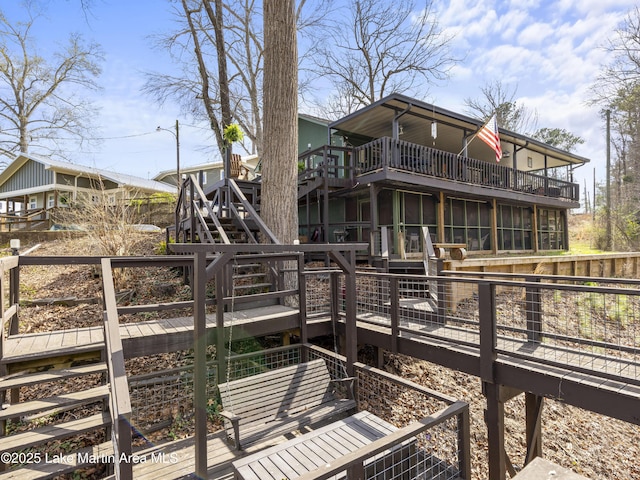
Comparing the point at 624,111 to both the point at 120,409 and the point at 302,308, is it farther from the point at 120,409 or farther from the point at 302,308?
the point at 120,409

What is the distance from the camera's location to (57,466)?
2867mm

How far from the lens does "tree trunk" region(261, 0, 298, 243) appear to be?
711 cm

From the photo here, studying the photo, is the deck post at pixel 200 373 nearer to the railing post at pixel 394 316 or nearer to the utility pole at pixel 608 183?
the railing post at pixel 394 316

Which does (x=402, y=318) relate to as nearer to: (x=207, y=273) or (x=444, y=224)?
(x=207, y=273)

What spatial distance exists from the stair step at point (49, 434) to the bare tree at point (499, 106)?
2800 cm

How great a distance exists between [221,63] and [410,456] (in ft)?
47.1

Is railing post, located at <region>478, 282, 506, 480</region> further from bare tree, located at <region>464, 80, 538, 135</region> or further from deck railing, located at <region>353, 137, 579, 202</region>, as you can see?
bare tree, located at <region>464, 80, 538, 135</region>

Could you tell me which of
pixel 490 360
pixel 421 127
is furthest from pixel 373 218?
pixel 490 360

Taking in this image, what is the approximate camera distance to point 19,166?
2211 centimetres

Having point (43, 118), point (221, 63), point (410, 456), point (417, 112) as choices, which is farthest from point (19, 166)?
point (410, 456)

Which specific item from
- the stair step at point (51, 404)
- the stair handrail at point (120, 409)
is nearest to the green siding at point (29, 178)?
the stair step at point (51, 404)

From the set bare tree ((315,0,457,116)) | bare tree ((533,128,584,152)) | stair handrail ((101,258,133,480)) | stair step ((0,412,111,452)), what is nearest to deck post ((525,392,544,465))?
stair handrail ((101,258,133,480))

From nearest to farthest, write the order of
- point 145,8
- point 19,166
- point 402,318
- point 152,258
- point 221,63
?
point 152,258 → point 402,318 → point 221,63 → point 145,8 → point 19,166

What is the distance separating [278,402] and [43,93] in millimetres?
28897
